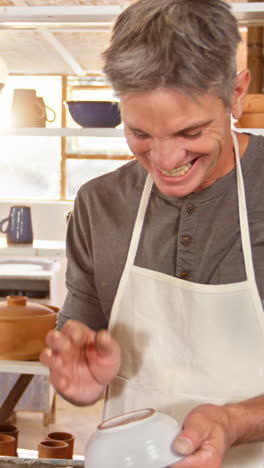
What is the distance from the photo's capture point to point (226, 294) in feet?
4.55

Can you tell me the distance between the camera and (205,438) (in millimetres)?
1034

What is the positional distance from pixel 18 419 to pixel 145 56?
4042 mm

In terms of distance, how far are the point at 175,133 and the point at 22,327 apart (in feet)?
4.16

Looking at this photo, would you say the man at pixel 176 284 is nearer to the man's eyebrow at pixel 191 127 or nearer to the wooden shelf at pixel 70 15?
the man's eyebrow at pixel 191 127

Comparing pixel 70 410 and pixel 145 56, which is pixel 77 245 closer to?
pixel 145 56

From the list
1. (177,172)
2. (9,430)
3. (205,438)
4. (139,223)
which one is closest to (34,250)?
(9,430)

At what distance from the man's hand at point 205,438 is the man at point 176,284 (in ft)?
0.04

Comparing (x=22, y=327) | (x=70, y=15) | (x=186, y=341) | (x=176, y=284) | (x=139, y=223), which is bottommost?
(x=22, y=327)

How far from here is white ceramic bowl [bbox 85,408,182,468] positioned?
0.97 metres

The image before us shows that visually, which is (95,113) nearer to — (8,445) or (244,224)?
(8,445)

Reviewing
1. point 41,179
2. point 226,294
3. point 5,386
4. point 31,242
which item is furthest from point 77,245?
point 41,179

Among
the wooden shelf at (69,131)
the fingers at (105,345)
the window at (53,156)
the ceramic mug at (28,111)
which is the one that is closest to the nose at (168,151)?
the fingers at (105,345)

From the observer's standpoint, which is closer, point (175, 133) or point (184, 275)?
point (175, 133)

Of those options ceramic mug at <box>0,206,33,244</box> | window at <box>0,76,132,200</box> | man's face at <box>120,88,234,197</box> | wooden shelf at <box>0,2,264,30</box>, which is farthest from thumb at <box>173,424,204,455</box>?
window at <box>0,76,132,200</box>
